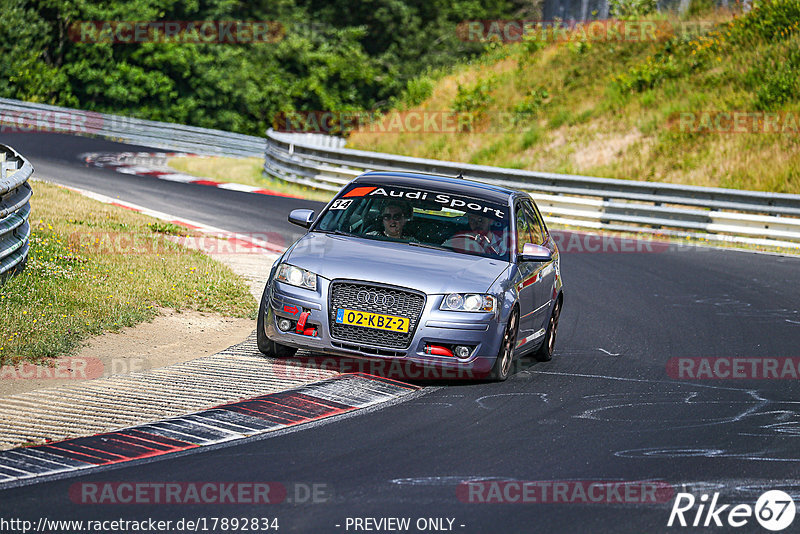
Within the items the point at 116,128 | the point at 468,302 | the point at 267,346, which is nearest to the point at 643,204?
the point at 468,302

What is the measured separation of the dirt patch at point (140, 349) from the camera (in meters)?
8.47

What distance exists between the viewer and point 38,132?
122ft

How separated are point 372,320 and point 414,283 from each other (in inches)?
17.0

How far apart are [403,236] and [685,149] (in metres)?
20.7

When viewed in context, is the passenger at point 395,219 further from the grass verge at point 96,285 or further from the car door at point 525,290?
the grass verge at point 96,285

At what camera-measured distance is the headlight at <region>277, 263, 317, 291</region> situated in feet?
29.5

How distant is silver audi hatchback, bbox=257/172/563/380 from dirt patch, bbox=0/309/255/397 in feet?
3.23

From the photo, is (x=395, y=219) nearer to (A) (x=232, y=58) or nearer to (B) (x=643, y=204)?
(B) (x=643, y=204)

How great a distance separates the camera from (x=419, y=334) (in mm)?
8711

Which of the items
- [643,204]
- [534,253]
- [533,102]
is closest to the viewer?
[534,253]

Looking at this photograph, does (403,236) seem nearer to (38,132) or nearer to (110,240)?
(110,240)

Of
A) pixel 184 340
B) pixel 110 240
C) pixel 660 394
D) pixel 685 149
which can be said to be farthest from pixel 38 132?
pixel 660 394

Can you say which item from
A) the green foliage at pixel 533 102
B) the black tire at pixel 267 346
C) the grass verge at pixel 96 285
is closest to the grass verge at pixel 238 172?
the green foliage at pixel 533 102

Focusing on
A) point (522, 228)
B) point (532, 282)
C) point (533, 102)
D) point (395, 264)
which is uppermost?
point (533, 102)
